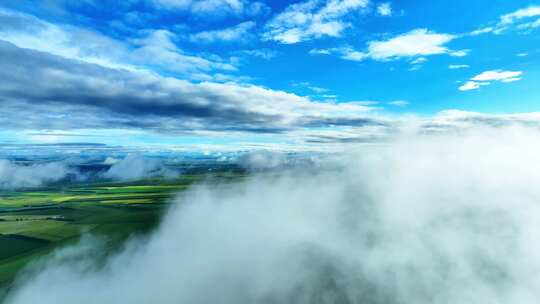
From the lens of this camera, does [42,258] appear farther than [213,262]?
No

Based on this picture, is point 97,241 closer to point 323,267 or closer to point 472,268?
point 323,267

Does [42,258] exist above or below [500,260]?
above

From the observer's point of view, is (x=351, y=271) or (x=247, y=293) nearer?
(x=247, y=293)

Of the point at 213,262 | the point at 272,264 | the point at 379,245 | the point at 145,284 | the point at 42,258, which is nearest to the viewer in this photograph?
the point at 145,284

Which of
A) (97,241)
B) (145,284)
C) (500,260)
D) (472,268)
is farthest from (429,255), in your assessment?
(97,241)

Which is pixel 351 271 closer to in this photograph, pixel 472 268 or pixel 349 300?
pixel 349 300

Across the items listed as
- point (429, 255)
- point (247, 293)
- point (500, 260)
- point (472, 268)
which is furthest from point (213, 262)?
point (500, 260)

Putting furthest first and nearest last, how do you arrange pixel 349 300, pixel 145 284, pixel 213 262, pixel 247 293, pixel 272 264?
pixel 213 262 < pixel 272 264 < pixel 145 284 < pixel 247 293 < pixel 349 300

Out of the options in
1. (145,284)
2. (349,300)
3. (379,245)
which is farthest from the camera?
(379,245)

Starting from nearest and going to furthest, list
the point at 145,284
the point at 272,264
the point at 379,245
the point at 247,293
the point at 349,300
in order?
the point at 349,300 → the point at 247,293 → the point at 145,284 → the point at 272,264 → the point at 379,245
